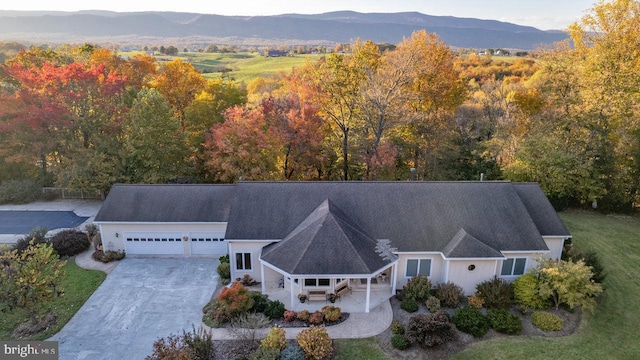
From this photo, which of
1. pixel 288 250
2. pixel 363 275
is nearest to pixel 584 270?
pixel 363 275

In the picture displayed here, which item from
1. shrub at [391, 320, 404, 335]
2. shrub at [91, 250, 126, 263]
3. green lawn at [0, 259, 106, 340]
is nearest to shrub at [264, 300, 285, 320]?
shrub at [391, 320, 404, 335]

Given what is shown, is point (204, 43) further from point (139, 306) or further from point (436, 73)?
point (139, 306)

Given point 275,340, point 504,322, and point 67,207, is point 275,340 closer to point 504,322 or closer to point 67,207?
point 504,322

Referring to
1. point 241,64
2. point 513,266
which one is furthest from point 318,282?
point 241,64

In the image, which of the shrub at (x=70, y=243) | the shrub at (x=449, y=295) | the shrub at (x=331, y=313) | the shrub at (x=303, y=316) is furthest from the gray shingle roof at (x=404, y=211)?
the shrub at (x=70, y=243)

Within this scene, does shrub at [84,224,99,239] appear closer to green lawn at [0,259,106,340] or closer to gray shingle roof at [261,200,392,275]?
green lawn at [0,259,106,340]

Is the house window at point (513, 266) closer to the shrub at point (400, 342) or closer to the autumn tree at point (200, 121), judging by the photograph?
the shrub at point (400, 342)
